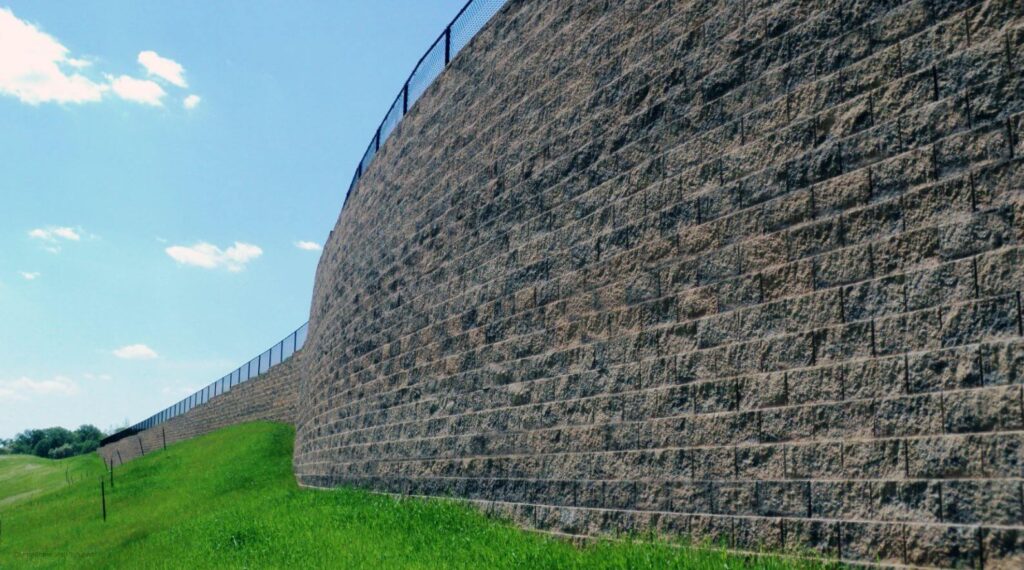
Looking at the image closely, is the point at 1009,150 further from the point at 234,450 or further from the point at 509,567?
the point at 234,450

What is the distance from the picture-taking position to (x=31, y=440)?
339ft

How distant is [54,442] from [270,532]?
105844mm

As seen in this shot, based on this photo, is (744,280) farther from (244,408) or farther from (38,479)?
(38,479)

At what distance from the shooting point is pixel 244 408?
116ft

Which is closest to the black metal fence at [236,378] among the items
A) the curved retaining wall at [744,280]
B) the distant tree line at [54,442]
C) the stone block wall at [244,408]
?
the stone block wall at [244,408]

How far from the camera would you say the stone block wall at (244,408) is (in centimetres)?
2947

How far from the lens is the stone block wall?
2947 centimetres

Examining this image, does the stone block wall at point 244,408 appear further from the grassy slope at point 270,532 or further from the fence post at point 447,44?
the fence post at point 447,44

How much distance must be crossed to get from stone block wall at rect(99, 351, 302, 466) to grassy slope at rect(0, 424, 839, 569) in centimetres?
463

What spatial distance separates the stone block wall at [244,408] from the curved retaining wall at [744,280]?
19660mm

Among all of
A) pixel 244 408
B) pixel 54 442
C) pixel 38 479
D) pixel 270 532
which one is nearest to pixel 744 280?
pixel 270 532

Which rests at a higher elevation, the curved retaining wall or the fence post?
the fence post

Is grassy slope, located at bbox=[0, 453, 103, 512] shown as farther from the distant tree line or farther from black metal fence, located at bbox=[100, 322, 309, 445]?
the distant tree line

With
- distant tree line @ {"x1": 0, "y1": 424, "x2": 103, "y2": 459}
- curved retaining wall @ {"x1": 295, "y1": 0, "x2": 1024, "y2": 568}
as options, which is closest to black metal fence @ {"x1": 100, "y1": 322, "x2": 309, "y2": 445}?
curved retaining wall @ {"x1": 295, "y1": 0, "x2": 1024, "y2": 568}
